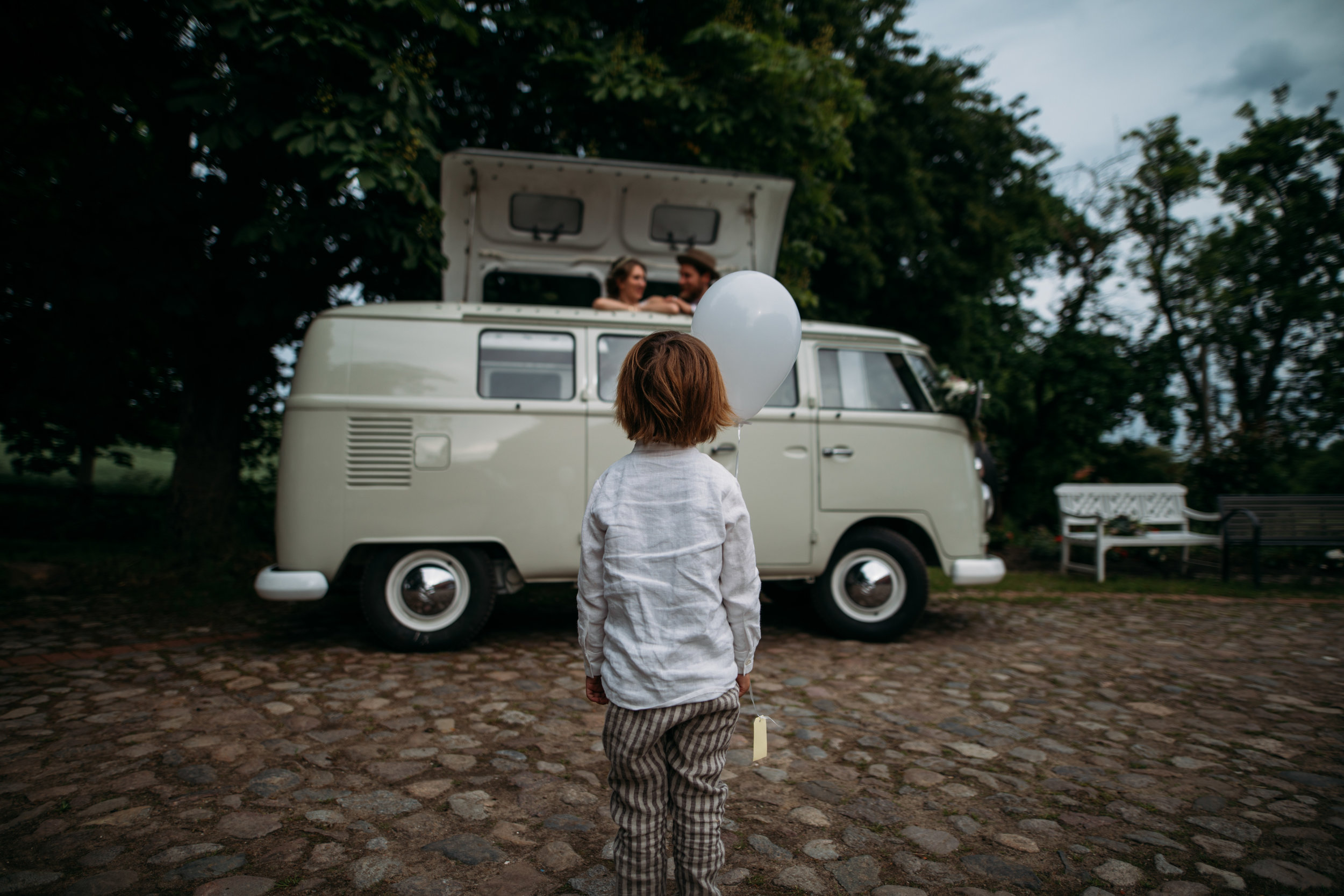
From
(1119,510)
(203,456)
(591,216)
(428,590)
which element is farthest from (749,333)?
(1119,510)

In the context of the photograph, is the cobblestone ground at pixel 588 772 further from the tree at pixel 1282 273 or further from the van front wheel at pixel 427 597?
the tree at pixel 1282 273

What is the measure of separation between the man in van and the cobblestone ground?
8.87ft

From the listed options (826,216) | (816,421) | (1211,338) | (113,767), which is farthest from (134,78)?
(1211,338)

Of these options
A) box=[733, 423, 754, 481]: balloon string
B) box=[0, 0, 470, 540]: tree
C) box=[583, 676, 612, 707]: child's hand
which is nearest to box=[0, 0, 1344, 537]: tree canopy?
box=[0, 0, 470, 540]: tree

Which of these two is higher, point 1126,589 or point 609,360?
point 609,360

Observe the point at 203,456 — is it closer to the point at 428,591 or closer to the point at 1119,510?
the point at 428,591

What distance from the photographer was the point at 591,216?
5934 millimetres

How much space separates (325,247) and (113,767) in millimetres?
4597

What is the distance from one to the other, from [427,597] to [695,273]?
3.03 meters

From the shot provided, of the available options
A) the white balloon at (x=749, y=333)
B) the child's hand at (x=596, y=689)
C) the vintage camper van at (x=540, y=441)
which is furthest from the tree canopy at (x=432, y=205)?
the child's hand at (x=596, y=689)

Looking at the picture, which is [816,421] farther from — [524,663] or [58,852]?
[58,852]

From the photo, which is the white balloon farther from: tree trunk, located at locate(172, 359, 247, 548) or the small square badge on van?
tree trunk, located at locate(172, 359, 247, 548)

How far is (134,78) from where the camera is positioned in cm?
600

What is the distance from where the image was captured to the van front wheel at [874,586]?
538 cm
